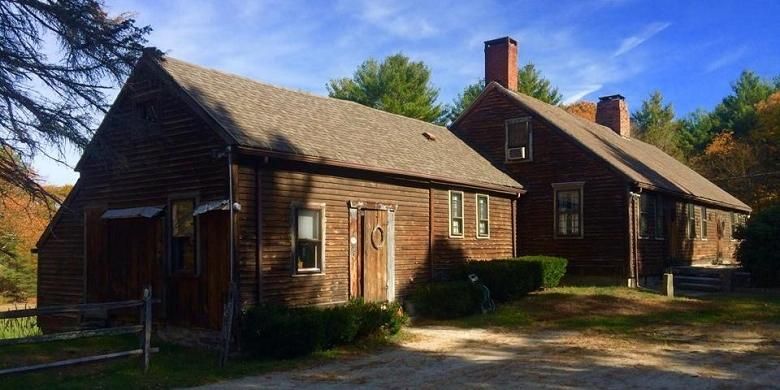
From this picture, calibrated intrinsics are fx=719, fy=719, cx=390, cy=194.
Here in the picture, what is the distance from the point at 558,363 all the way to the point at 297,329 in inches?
177

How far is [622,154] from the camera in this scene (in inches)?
1080

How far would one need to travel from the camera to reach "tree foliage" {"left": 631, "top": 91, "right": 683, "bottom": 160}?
59275 mm

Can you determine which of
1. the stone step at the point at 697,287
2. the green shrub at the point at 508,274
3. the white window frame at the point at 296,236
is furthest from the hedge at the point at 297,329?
the stone step at the point at 697,287

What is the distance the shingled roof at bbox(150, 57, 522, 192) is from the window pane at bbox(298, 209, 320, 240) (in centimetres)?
120

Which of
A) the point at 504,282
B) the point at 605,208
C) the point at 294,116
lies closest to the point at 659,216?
the point at 605,208

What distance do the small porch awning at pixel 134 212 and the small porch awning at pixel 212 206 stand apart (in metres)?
1.41

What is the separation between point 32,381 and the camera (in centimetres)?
1109

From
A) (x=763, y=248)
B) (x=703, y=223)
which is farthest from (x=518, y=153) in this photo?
(x=703, y=223)

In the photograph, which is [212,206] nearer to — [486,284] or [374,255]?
[374,255]

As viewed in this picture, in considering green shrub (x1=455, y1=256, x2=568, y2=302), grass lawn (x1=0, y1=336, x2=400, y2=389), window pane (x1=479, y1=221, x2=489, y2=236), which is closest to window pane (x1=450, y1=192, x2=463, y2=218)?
window pane (x1=479, y1=221, x2=489, y2=236)

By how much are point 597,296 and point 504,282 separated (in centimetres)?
281

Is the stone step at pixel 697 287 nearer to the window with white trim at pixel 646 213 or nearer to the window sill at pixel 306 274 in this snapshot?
the window with white trim at pixel 646 213

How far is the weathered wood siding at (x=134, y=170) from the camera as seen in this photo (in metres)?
14.5

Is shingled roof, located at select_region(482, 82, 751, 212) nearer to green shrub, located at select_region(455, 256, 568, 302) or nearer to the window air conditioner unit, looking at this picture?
the window air conditioner unit
